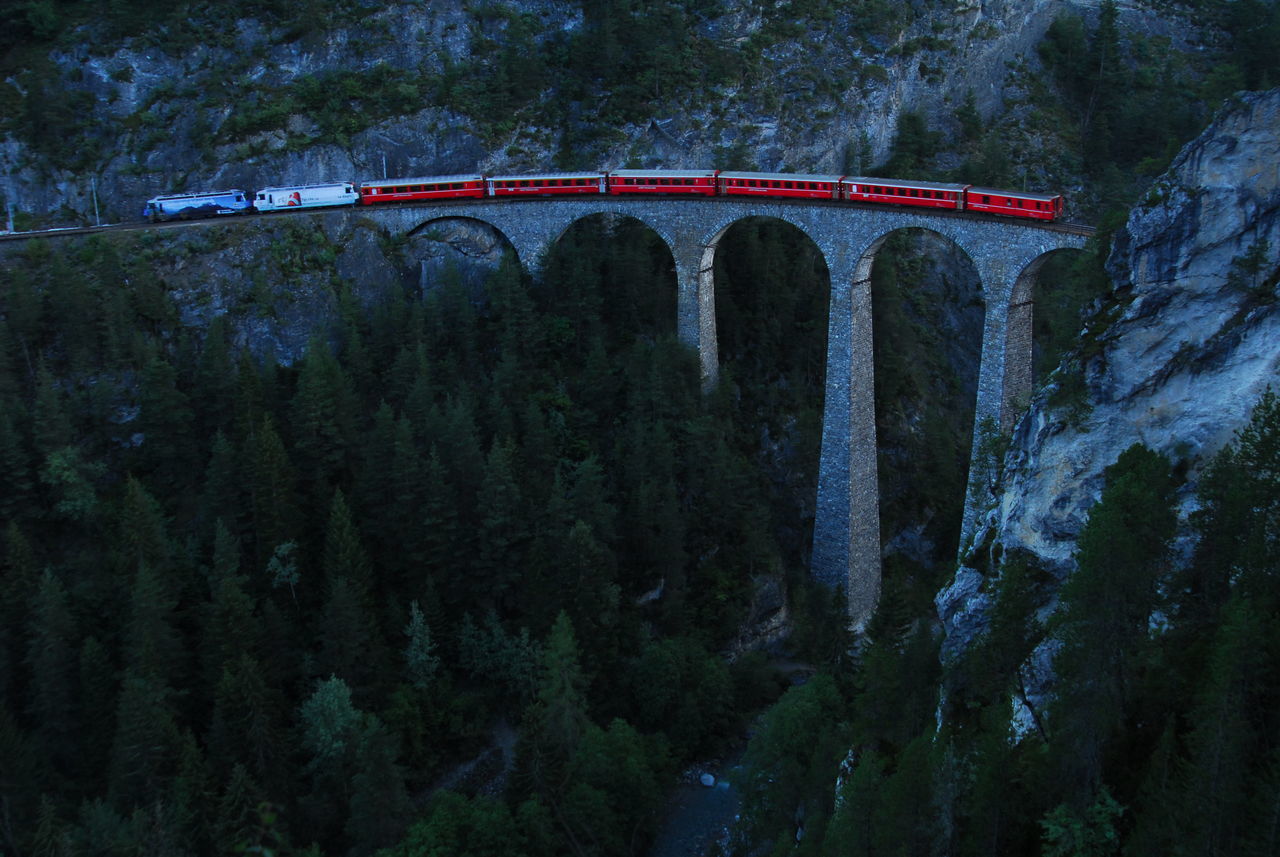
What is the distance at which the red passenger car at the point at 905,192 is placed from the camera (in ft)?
147

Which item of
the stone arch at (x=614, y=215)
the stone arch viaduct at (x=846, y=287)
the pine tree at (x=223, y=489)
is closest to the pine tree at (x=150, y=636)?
the pine tree at (x=223, y=489)

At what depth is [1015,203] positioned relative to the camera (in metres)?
43.2

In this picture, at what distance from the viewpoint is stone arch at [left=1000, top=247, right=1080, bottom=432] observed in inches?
1695

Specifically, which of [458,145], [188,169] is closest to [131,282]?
[188,169]

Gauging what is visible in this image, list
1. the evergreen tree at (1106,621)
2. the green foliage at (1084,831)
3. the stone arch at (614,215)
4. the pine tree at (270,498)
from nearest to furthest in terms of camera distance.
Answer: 1. the green foliage at (1084,831)
2. the evergreen tree at (1106,621)
3. the pine tree at (270,498)
4. the stone arch at (614,215)

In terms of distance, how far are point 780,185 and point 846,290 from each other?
5979 mm

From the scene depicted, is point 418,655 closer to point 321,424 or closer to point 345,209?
point 321,424

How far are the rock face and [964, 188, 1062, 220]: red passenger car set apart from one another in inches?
643

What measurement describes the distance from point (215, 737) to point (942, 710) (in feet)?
75.3

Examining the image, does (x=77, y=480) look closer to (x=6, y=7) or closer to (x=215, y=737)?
(x=215, y=737)

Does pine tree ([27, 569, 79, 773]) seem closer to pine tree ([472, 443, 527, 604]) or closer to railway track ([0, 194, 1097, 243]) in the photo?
pine tree ([472, 443, 527, 604])

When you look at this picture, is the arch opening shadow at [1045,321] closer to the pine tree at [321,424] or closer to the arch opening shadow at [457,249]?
the arch opening shadow at [457,249]

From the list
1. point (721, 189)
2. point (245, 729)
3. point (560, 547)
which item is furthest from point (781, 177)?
point (245, 729)

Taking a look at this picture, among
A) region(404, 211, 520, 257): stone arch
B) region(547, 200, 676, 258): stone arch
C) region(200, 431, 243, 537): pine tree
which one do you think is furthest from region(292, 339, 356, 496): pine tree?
region(547, 200, 676, 258): stone arch
